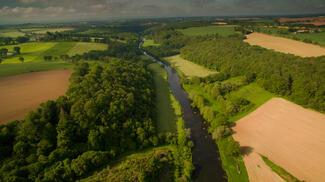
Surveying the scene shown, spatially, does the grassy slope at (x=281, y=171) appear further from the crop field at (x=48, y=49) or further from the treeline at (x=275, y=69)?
the crop field at (x=48, y=49)

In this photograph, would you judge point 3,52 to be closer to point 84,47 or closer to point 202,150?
point 84,47

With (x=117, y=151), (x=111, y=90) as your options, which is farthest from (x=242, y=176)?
(x=111, y=90)

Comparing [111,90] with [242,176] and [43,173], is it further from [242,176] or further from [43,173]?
[242,176]

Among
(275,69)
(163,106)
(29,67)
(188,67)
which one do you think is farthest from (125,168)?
(188,67)

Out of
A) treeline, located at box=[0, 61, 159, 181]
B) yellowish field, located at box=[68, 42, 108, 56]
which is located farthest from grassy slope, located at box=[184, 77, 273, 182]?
yellowish field, located at box=[68, 42, 108, 56]

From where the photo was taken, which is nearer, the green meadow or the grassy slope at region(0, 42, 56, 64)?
the green meadow

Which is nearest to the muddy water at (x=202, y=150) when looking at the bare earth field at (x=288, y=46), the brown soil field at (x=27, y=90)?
the brown soil field at (x=27, y=90)

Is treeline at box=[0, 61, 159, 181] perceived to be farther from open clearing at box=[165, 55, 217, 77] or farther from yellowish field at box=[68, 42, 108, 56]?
yellowish field at box=[68, 42, 108, 56]
